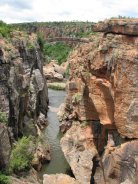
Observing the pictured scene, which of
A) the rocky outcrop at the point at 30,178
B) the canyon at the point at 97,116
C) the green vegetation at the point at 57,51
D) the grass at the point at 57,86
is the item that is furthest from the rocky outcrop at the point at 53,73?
the rocky outcrop at the point at 30,178

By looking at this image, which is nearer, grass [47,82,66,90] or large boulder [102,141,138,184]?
large boulder [102,141,138,184]

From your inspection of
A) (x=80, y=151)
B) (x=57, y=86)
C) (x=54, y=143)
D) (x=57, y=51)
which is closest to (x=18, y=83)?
(x=54, y=143)

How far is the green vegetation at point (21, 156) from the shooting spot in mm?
29141

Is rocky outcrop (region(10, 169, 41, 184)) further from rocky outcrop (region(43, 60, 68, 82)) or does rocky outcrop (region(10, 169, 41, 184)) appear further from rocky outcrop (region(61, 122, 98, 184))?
rocky outcrop (region(43, 60, 68, 82))

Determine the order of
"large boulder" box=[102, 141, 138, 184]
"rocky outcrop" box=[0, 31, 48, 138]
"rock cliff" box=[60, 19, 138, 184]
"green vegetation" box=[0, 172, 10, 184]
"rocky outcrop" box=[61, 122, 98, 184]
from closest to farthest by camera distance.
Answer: "large boulder" box=[102, 141, 138, 184] < "green vegetation" box=[0, 172, 10, 184] < "rock cliff" box=[60, 19, 138, 184] < "rocky outcrop" box=[61, 122, 98, 184] < "rocky outcrop" box=[0, 31, 48, 138]

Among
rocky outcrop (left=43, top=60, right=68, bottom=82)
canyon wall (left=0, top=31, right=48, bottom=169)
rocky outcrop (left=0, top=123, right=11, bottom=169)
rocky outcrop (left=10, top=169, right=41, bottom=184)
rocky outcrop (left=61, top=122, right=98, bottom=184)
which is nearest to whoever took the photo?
rocky outcrop (left=0, top=123, right=11, bottom=169)

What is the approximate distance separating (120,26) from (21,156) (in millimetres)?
12595

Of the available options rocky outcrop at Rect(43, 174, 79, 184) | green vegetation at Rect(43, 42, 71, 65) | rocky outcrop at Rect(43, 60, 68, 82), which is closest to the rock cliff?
rocky outcrop at Rect(43, 174, 79, 184)

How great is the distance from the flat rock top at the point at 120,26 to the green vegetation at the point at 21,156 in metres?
10.9

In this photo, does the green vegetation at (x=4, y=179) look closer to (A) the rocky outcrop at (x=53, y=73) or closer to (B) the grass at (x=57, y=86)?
(B) the grass at (x=57, y=86)

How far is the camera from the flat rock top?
24.5 meters

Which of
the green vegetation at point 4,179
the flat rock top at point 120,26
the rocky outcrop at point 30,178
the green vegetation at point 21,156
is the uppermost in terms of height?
the flat rock top at point 120,26

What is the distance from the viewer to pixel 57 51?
115875 millimetres

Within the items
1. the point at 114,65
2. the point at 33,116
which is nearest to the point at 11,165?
the point at 114,65
